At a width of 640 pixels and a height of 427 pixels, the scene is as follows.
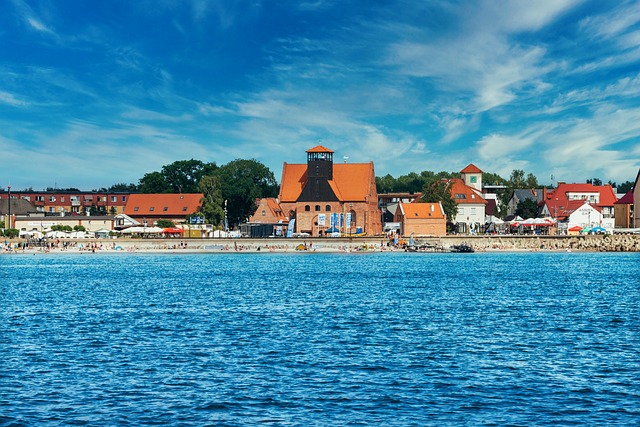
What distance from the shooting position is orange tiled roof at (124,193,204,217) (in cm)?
14300

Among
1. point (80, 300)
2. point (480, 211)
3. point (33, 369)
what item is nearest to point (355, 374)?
point (33, 369)

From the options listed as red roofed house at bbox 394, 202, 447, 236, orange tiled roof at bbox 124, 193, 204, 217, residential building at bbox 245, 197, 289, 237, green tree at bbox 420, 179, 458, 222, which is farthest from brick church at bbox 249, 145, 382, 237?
orange tiled roof at bbox 124, 193, 204, 217

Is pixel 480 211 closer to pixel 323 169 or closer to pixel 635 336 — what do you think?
pixel 323 169

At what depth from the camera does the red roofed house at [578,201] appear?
138 meters

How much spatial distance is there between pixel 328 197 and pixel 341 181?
6.05 meters

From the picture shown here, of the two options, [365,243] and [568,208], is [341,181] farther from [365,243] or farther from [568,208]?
[568,208]

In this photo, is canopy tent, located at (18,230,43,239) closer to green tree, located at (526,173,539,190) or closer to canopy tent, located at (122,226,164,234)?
canopy tent, located at (122,226,164,234)

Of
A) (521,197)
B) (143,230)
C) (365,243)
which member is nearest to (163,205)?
(143,230)

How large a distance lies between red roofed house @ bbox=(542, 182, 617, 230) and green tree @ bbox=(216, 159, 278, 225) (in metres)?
56.0

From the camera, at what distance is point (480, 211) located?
488 feet

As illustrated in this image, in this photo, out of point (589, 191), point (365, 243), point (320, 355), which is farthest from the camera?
point (589, 191)

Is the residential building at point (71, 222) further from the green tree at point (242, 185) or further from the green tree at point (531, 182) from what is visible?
the green tree at point (531, 182)

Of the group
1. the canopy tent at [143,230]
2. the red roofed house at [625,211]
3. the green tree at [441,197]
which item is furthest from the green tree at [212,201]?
the red roofed house at [625,211]

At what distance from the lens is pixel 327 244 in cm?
11375
